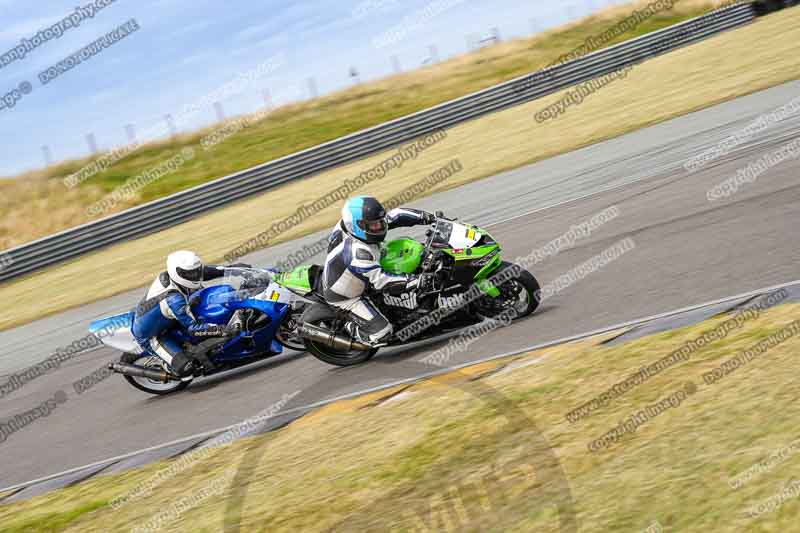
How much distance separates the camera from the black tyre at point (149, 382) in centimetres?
1041

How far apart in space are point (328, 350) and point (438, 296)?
1398mm

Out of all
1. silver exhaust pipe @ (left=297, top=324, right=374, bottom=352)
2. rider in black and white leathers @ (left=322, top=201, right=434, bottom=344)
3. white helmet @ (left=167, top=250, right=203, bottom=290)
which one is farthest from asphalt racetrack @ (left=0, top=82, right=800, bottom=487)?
white helmet @ (left=167, top=250, right=203, bottom=290)

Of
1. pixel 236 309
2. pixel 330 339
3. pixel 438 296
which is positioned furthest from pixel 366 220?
pixel 236 309

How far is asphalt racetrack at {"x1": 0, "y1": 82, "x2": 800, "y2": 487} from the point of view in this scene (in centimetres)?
835

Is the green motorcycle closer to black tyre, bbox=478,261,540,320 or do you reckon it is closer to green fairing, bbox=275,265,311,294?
black tyre, bbox=478,261,540,320

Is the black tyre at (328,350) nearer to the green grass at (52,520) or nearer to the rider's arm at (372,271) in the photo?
the rider's arm at (372,271)

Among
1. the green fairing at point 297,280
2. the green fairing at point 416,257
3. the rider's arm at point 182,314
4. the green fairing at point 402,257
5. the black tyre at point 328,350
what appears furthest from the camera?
the rider's arm at point 182,314

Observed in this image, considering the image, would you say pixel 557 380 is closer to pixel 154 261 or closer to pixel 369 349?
pixel 369 349

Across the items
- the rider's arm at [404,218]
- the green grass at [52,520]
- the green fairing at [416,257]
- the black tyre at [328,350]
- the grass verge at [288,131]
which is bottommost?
the green grass at [52,520]

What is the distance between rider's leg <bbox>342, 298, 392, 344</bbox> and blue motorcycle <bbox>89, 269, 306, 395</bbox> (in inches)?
36.5

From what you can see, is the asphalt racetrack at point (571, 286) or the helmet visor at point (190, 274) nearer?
the asphalt racetrack at point (571, 286)

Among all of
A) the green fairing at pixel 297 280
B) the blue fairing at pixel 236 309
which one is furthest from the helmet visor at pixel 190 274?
the green fairing at pixel 297 280

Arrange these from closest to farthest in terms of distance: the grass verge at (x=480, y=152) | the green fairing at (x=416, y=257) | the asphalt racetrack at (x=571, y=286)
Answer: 1. the asphalt racetrack at (x=571, y=286)
2. the green fairing at (x=416, y=257)
3. the grass verge at (x=480, y=152)

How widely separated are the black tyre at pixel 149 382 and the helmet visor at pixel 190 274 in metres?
1.26
